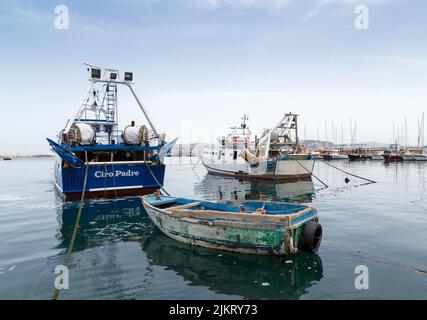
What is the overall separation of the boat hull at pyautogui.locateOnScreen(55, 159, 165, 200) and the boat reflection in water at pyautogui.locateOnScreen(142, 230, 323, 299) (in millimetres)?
11615

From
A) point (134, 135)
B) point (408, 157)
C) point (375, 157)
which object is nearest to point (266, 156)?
point (134, 135)

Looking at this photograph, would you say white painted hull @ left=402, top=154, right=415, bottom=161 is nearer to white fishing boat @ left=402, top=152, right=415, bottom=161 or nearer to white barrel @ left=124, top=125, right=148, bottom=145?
white fishing boat @ left=402, top=152, right=415, bottom=161

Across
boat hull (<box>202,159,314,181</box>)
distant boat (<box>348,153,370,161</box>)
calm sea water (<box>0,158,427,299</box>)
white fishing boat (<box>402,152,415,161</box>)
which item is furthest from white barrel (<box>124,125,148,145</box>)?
white fishing boat (<box>402,152,415,161</box>)

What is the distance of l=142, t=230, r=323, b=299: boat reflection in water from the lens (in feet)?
24.0

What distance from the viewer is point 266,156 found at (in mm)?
36594

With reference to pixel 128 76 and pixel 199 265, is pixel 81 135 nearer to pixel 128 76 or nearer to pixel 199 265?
pixel 128 76

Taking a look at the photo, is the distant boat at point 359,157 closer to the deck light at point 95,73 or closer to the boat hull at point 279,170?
the boat hull at point 279,170

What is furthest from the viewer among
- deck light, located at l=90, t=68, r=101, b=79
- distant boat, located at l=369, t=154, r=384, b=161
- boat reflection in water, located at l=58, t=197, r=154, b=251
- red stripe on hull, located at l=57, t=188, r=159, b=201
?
A: distant boat, located at l=369, t=154, r=384, b=161

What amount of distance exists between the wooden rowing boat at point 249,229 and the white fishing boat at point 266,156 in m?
24.7

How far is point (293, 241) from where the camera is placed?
8859 millimetres

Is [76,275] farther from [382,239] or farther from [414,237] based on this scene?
[414,237]

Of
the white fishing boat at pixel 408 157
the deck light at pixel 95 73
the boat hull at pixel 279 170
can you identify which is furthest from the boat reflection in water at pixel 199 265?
the white fishing boat at pixel 408 157

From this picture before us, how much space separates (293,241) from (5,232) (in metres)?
13.2

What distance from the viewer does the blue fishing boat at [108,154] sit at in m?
20.1
